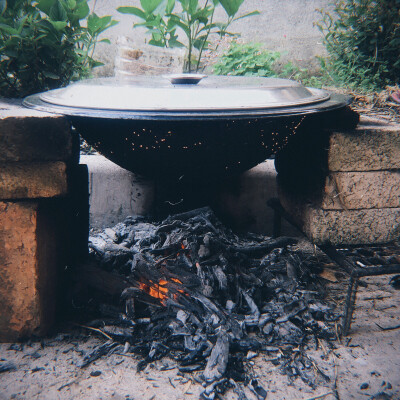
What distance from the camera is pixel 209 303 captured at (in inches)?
68.7

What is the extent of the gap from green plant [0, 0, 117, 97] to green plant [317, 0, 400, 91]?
2216 millimetres

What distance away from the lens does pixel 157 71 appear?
3395 millimetres

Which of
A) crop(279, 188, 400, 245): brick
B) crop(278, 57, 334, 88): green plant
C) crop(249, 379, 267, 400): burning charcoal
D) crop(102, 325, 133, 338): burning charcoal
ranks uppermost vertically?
crop(278, 57, 334, 88): green plant

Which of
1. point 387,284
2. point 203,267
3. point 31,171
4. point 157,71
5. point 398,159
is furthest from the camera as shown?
point 157,71

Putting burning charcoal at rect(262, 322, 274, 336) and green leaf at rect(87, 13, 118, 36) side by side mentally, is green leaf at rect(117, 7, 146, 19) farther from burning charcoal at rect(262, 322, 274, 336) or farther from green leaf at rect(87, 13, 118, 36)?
burning charcoal at rect(262, 322, 274, 336)

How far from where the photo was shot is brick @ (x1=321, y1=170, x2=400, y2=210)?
1.78 meters

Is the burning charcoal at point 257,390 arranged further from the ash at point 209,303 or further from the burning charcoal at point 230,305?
the burning charcoal at point 230,305

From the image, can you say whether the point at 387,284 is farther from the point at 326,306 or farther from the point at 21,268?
the point at 21,268

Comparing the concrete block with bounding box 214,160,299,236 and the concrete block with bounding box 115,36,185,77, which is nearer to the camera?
the concrete block with bounding box 214,160,299,236

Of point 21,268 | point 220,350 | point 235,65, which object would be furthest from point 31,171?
point 235,65

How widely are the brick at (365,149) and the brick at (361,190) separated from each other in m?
0.04

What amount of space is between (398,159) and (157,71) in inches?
91.1

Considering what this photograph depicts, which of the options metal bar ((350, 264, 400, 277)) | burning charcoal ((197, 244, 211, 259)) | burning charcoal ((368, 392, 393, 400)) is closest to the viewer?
burning charcoal ((368, 392, 393, 400))

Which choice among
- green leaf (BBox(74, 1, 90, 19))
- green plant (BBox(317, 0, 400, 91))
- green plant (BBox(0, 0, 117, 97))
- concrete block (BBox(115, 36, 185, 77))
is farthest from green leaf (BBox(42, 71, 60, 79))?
green plant (BBox(317, 0, 400, 91))
